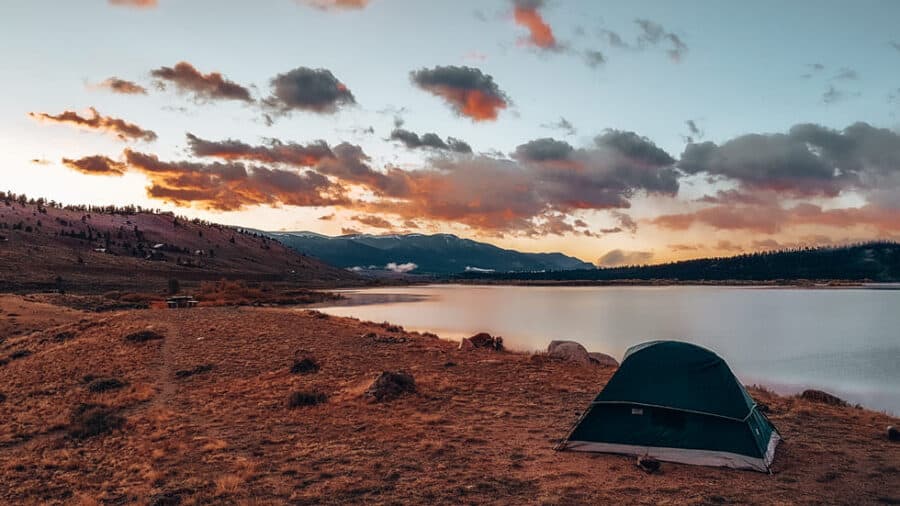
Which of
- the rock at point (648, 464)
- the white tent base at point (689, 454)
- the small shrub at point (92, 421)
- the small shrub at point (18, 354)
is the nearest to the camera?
the rock at point (648, 464)

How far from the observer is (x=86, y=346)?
30.7 meters

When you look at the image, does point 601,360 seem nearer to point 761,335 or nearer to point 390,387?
point 390,387

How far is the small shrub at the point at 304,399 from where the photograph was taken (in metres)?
18.6

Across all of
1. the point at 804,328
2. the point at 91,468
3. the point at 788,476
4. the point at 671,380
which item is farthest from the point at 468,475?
the point at 804,328

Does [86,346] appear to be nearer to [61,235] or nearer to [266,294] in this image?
[266,294]

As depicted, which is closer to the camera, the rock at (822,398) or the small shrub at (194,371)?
the rock at (822,398)

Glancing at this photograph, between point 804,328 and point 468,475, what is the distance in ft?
199

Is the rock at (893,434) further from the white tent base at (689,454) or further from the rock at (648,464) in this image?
the rock at (648,464)

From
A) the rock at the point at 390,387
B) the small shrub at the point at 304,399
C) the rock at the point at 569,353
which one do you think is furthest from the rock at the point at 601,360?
the small shrub at the point at 304,399

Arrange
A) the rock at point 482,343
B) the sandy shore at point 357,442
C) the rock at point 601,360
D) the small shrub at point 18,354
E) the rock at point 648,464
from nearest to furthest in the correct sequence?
the sandy shore at point 357,442, the rock at point 648,464, the rock at point 601,360, the small shrub at point 18,354, the rock at point 482,343

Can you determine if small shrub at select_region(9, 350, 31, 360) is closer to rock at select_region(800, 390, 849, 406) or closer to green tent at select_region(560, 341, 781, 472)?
green tent at select_region(560, 341, 781, 472)

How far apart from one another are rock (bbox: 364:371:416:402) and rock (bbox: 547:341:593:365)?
37.3 feet

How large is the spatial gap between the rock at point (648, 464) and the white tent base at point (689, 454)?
539mm

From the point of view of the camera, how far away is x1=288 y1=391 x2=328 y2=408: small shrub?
1859 centimetres
